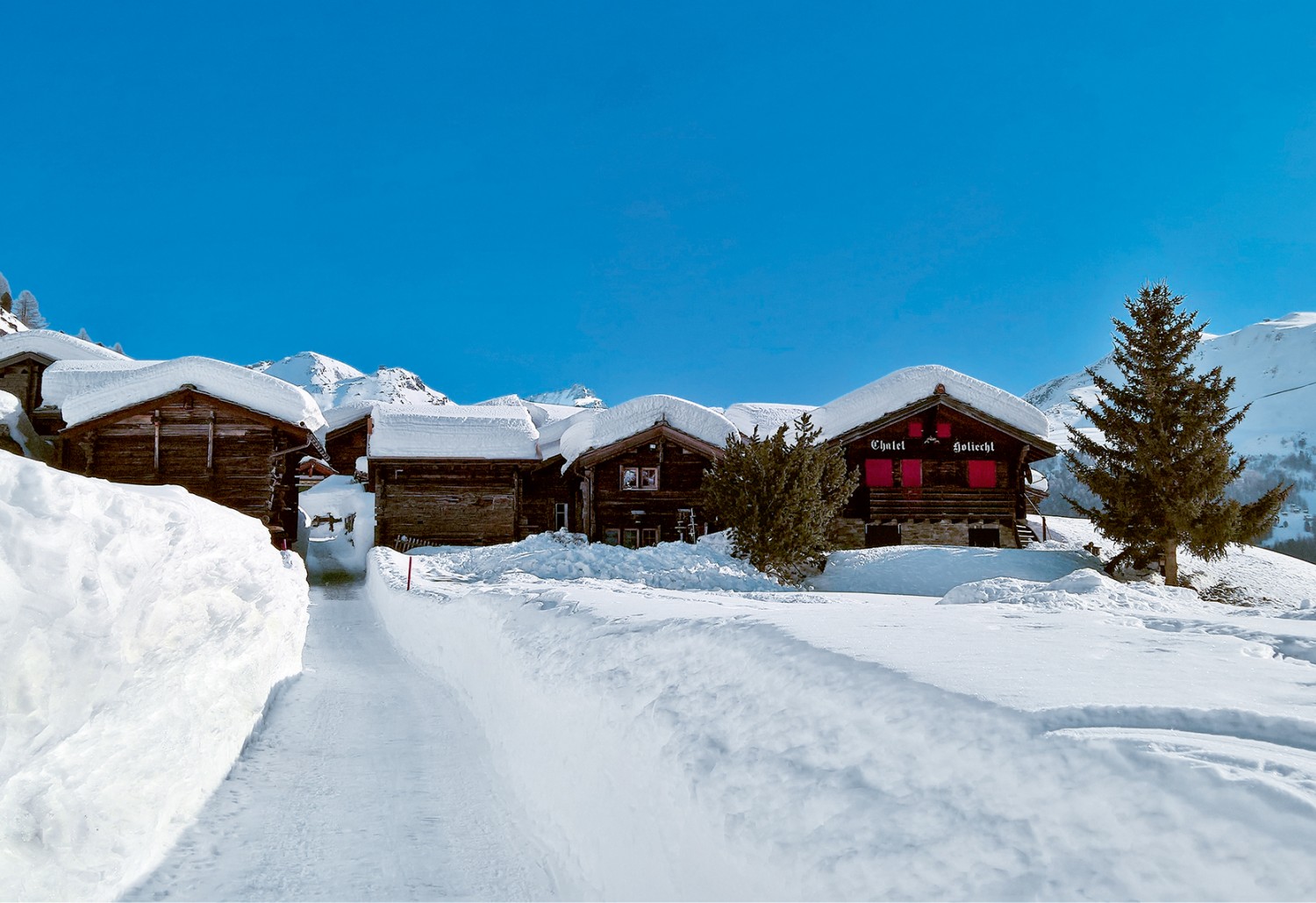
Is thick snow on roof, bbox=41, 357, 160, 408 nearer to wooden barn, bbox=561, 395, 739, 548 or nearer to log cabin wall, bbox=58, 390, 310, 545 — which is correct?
log cabin wall, bbox=58, 390, 310, 545

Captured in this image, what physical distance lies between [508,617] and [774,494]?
38.4ft

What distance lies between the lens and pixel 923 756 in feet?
8.53

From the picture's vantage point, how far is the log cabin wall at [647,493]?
1085 inches

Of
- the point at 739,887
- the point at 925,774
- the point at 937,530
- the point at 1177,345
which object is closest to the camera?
the point at 925,774

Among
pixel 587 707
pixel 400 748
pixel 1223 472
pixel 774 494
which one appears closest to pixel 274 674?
pixel 400 748

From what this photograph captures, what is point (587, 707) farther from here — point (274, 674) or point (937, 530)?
point (937, 530)

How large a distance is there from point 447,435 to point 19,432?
14.9 m

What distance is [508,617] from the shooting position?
8023mm

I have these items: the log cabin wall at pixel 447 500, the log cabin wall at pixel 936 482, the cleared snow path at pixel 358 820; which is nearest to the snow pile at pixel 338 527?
the log cabin wall at pixel 447 500

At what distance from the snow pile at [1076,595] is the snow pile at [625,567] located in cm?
583

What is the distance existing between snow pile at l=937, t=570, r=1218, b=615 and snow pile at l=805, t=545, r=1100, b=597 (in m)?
7.75

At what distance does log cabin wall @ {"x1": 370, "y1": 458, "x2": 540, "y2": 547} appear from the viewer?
28.7 metres

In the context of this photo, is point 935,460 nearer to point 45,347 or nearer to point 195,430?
point 195,430

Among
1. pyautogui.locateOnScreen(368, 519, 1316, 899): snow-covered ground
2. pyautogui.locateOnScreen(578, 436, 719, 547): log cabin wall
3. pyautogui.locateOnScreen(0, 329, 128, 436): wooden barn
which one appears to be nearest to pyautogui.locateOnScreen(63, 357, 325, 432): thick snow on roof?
pyautogui.locateOnScreen(0, 329, 128, 436): wooden barn
